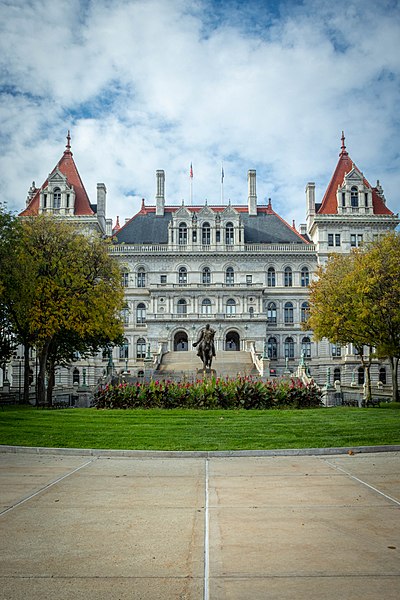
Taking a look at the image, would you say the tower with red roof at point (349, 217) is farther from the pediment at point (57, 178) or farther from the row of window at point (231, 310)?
the pediment at point (57, 178)

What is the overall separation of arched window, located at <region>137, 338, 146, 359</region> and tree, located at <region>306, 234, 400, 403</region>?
30204 millimetres

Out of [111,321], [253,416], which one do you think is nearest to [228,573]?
[253,416]

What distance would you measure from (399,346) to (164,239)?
39370mm

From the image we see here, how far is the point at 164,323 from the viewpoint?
2404 inches

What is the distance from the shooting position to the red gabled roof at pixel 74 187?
64.6 meters

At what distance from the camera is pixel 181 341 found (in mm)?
63594

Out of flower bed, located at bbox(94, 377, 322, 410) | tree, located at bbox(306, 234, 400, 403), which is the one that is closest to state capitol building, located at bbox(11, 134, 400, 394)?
tree, located at bbox(306, 234, 400, 403)

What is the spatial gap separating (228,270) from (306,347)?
12617 mm

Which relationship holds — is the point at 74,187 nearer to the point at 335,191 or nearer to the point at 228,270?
the point at 228,270

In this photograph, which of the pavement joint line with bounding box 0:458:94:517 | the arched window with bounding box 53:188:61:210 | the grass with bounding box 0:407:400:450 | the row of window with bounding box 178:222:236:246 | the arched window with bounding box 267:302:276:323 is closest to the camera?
the pavement joint line with bounding box 0:458:94:517

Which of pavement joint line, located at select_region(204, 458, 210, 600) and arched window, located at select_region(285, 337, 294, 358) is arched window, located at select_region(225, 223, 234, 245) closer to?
arched window, located at select_region(285, 337, 294, 358)

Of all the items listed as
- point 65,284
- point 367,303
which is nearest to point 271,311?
point 367,303

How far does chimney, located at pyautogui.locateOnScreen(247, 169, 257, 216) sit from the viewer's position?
230 ft

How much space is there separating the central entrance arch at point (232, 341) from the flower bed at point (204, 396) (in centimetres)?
3679
